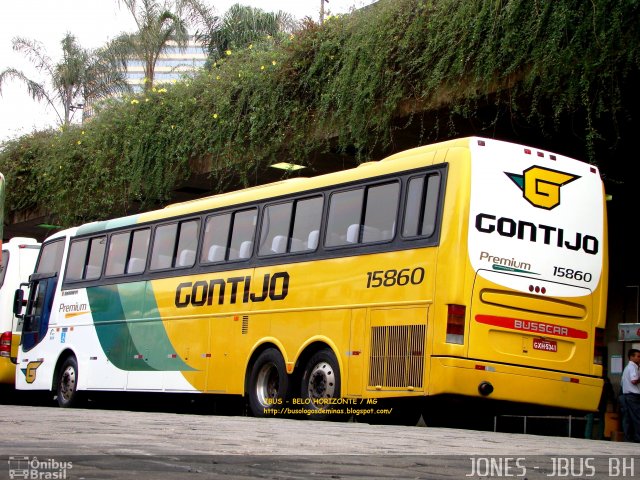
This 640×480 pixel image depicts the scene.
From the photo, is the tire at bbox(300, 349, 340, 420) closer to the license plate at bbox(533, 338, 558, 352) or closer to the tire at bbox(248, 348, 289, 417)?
the tire at bbox(248, 348, 289, 417)

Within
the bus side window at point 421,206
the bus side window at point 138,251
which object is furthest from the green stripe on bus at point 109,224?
the bus side window at point 421,206

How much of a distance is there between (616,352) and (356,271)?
1088 centimetres

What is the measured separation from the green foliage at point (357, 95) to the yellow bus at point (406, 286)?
1527 millimetres

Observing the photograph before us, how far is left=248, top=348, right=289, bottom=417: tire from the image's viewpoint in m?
13.6

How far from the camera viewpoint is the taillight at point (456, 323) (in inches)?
453

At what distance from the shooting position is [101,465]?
4773 millimetres

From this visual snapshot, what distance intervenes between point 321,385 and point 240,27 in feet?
107

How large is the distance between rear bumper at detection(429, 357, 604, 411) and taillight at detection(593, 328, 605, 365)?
0.77ft

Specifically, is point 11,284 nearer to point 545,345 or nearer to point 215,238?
point 215,238

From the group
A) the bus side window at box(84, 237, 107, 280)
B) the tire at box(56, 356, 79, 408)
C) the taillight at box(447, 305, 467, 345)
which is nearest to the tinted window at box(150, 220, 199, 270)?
the bus side window at box(84, 237, 107, 280)

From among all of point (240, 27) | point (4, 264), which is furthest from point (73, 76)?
point (4, 264)

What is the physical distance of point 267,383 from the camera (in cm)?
1426

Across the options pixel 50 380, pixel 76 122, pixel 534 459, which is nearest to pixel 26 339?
pixel 50 380

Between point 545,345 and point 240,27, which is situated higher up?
point 240,27
